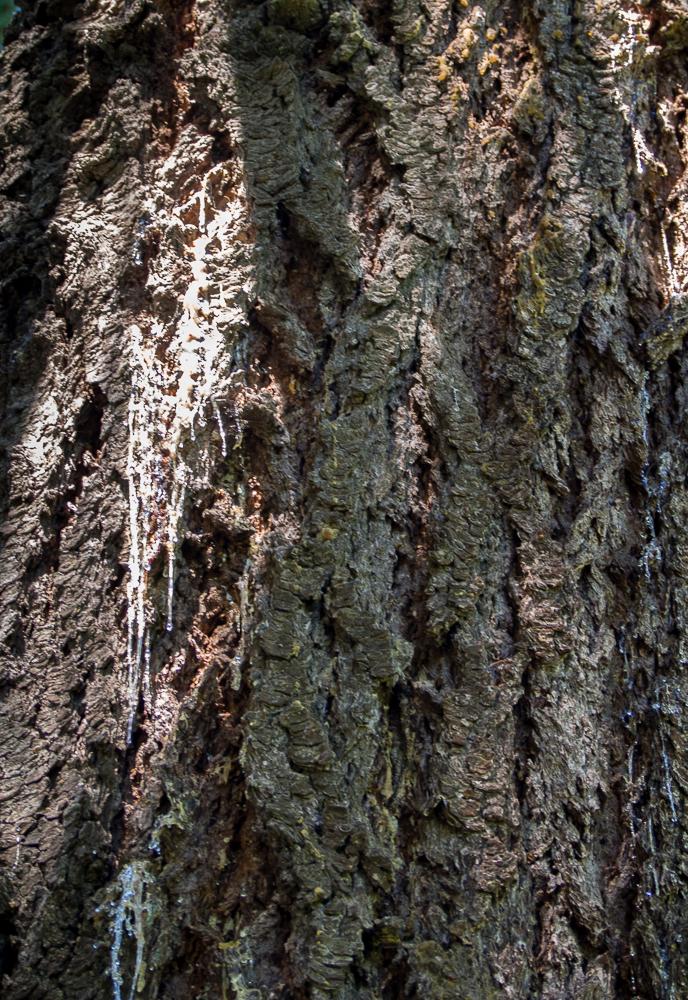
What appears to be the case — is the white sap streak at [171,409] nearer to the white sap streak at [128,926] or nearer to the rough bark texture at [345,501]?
the rough bark texture at [345,501]

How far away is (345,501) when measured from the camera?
Answer: 3.10ft

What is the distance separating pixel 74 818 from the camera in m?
0.93

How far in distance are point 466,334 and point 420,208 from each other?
0.67 feet

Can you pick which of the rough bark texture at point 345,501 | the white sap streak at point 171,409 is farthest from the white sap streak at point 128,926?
the white sap streak at point 171,409

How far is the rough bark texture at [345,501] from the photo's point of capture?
887 millimetres

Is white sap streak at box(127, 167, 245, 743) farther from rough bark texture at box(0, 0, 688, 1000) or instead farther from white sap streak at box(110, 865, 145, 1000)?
white sap streak at box(110, 865, 145, 1000)

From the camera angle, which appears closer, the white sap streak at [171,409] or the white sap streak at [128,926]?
the white sap streak at [128,926]

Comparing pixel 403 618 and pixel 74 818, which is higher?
pixel 403 618

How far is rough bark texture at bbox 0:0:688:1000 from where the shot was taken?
0.89 m

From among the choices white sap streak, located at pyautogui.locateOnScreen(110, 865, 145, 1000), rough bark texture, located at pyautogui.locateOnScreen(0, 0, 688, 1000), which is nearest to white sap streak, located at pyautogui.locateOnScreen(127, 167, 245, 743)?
rough bark texture, located at pyautogui.locateOnScreen(0, 0, 688, 1000)

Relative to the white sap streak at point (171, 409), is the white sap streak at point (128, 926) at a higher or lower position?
lower

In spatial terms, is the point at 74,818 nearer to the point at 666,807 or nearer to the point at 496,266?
the point at 666,807

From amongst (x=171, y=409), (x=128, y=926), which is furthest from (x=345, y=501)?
(x=128, y=926)

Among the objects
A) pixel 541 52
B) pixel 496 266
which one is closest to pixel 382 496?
pixel 496 266
